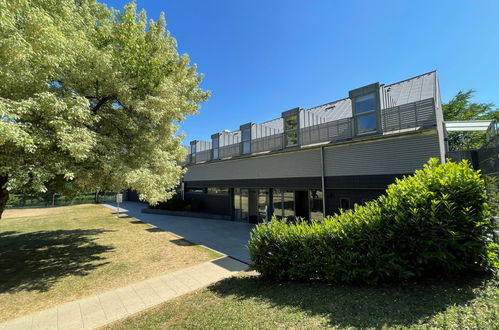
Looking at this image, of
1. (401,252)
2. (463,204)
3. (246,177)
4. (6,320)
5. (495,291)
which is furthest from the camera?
(246,177)

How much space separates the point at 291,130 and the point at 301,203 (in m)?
4.48

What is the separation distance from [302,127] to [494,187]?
30.0 feet

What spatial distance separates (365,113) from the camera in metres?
10.1

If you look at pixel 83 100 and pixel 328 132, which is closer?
pixel 83 100

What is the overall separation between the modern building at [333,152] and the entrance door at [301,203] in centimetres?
6

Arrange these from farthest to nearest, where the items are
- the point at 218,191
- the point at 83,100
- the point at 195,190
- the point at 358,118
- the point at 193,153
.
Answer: the point at 193,153
the point at 195,190
the point at 218,191
the point at 358,118
the point at 83,100

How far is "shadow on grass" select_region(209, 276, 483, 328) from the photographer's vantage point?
10.6ft

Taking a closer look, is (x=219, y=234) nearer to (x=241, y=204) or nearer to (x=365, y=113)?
(x=241, y=204)

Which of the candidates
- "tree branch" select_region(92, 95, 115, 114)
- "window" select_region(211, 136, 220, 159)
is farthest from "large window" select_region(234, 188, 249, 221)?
"tree branch" select_region(92, 95, 115, 114)

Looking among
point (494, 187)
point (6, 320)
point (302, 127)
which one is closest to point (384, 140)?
point (302, 127)

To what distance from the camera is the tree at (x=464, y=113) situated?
2258 centimetres

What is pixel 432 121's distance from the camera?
8367 mm

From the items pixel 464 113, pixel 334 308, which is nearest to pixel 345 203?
pixel 334 308

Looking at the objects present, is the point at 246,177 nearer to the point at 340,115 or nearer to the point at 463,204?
the point at 340,115
